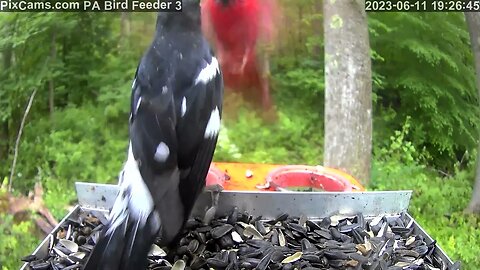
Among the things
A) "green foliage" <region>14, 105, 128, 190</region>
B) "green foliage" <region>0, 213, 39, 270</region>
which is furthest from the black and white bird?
"green foliage" <region>14, 105, 128, 190</region>

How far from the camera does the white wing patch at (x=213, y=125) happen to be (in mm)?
867

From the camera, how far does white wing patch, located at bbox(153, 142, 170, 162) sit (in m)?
0.80

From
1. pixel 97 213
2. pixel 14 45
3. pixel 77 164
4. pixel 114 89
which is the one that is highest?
pixel 14 45

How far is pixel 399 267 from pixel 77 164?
1770 mm

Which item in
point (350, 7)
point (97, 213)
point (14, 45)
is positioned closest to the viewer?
point (97, 213)

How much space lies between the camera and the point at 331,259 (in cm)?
86

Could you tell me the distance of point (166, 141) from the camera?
2.66 ft

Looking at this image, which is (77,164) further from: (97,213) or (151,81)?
(151,81)

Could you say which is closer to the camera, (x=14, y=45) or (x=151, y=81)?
(x=151, y=81)

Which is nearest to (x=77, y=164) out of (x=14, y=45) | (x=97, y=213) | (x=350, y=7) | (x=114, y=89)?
(x=114, y=89)

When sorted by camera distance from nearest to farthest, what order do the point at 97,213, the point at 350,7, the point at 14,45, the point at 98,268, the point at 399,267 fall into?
the point at 98,268 → the point at 399,267 → the point at 97,213 → the point at 350,7 → the point at 14,45

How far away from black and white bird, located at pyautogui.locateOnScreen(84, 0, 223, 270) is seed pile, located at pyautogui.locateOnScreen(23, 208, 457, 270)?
74 mm

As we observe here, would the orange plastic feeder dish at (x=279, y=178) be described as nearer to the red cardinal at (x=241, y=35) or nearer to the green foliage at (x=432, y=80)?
the red cardinal at (x=241, y=35)

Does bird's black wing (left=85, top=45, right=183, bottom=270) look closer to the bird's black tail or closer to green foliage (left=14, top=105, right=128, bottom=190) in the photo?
the bird's black tail
